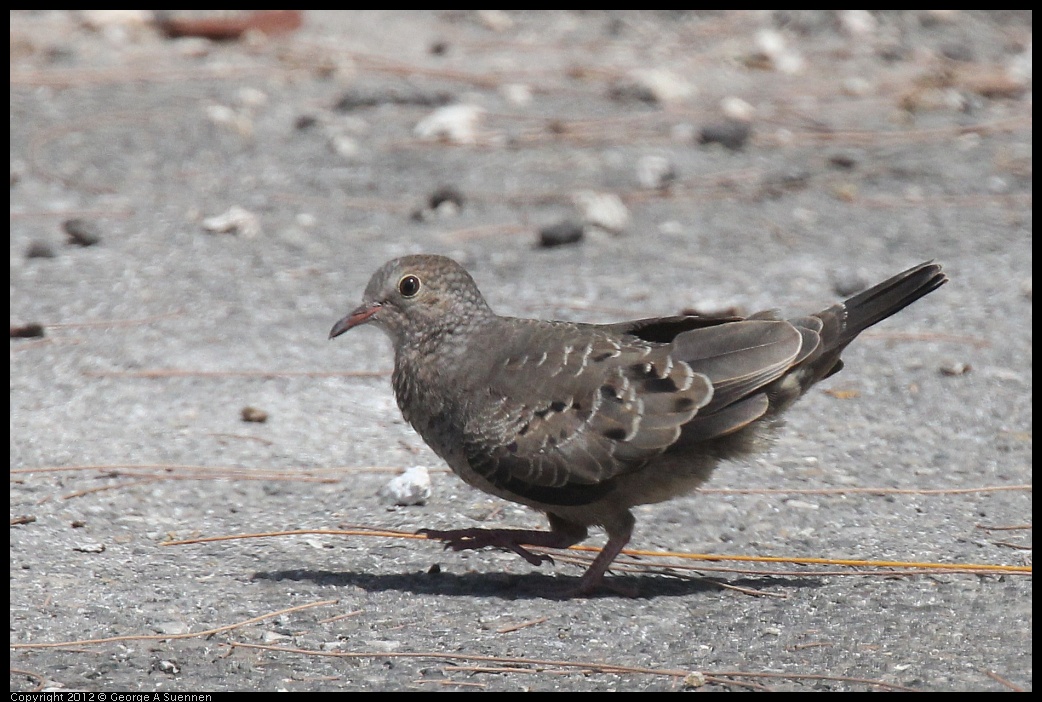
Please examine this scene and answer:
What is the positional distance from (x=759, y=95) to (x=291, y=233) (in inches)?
167

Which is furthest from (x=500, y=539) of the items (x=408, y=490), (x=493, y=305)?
(x=493, y=305)

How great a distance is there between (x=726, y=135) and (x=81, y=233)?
4209 mm

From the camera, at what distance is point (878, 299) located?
171 inches

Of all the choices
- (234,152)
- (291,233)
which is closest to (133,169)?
(234,152)

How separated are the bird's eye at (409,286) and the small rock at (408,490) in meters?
0.70

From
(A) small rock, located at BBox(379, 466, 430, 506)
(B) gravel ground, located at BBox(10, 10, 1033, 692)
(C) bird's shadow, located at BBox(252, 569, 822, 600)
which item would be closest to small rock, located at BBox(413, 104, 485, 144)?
(B) gravel ground, located at BBox(10, 10, 1033, 692)

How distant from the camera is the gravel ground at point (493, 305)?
3.76 metres

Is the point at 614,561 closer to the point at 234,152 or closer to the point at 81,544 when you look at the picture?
the point at 81,544

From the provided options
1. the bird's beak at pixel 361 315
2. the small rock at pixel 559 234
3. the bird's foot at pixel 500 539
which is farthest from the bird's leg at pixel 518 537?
the small rock at pixel 559 234

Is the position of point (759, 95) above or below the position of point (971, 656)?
below

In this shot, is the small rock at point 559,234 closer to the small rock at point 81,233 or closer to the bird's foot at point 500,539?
the small rock at point 81,233

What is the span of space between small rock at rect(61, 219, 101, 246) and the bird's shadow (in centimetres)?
368

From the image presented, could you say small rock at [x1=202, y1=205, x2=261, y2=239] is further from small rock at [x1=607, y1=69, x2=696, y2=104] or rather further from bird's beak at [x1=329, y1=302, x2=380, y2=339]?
small rock at [x1=607, y1=69, x2=696, y2=104]

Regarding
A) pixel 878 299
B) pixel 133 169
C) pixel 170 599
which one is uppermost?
pixel 878 299
